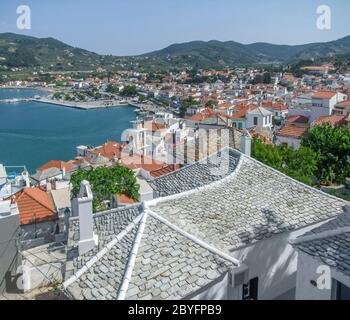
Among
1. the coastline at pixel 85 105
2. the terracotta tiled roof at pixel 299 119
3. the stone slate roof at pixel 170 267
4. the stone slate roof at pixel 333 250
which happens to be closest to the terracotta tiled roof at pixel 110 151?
the terracotta tiled roof at pixel 299 119

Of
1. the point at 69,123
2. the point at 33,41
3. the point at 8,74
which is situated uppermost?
the point at 33,41

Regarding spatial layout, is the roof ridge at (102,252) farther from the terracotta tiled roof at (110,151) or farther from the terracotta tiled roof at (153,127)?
the terracotta tiled roof at (153,127)

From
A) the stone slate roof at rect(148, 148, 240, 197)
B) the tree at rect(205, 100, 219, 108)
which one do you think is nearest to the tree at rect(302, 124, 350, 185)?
the stone slate roof at rect(148, 148, 240, 197)

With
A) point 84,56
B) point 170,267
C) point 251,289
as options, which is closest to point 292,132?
point 251,289

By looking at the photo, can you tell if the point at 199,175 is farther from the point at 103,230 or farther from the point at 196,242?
the point at 196,242
